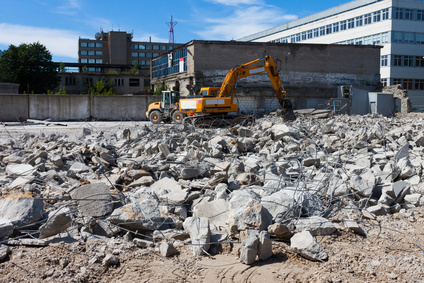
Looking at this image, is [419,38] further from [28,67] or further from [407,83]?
[28,67]

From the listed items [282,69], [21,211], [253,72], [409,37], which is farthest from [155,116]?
[409,37]

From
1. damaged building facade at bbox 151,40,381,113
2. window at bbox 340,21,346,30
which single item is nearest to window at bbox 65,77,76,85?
damaged building facade at bbox 151,40,381,113

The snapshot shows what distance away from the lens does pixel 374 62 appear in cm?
3869

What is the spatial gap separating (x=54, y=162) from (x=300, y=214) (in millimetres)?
5298

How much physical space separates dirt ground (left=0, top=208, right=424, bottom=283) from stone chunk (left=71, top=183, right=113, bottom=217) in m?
0.63

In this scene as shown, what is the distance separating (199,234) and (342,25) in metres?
57.1

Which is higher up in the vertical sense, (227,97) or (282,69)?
(282,69)

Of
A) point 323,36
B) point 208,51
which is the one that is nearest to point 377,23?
point 323,36

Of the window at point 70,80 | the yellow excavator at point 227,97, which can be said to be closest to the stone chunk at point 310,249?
the yellow excavator at point 227,97

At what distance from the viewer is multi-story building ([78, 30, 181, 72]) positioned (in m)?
96.4

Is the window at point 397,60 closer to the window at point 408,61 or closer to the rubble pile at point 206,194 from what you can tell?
the window at point 408,61

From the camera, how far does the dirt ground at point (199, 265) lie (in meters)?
3.87

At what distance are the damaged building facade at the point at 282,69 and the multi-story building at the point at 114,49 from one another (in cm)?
6143

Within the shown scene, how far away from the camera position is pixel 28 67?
177 feet
